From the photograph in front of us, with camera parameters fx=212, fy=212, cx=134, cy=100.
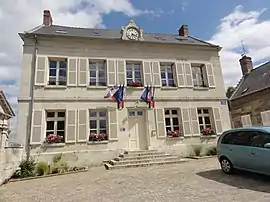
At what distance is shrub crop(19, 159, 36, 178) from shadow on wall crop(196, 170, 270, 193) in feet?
21.3

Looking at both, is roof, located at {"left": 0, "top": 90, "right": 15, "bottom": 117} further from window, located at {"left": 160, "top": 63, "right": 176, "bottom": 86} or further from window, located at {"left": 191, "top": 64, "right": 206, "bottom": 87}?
window, located at {"left": 191, "top": 64, "right": 206, "bottom": 87}

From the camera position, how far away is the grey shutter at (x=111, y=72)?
37.1 feet

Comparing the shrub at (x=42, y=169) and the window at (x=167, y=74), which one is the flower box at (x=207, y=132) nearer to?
the window at (x=167, y=74)

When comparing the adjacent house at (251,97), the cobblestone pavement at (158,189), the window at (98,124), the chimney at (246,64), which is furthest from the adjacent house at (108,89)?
the chimney at (246,64)

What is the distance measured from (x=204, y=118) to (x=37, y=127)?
8914 millimetres

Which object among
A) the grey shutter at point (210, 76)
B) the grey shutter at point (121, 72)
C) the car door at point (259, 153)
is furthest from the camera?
the grey shutter at point (210, 76)

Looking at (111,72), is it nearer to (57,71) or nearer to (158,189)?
(57,71)

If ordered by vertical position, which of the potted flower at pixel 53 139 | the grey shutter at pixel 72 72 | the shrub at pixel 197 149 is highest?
the grey shutter at pixel 72 72

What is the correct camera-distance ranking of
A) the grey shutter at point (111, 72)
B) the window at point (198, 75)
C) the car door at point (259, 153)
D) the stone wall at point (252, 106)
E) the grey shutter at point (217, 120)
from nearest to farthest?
the car door at point (259, 153), the grey shutter at point (111, 72), the grey shutter at point (217, 120), the window at point (198, 75), the stone wall at point (252, 106)

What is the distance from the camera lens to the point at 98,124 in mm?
10797

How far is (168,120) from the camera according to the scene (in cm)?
1175

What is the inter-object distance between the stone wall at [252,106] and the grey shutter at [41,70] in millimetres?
14308

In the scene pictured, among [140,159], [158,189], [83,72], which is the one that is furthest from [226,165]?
[83,72]

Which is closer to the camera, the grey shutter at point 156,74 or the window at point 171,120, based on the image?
the window at point 171,120
